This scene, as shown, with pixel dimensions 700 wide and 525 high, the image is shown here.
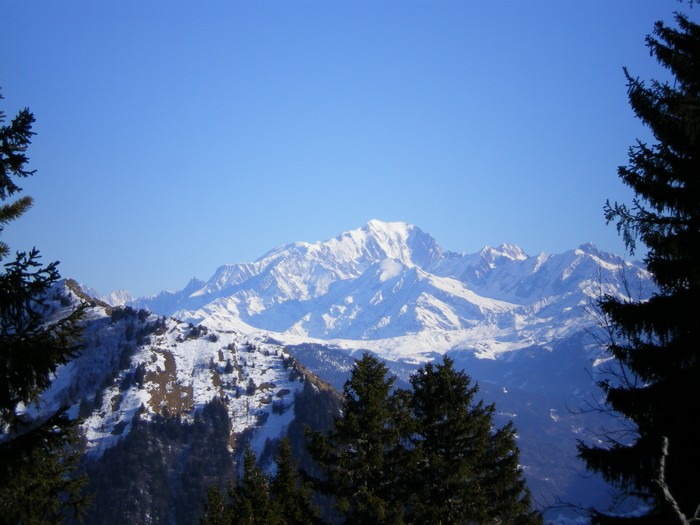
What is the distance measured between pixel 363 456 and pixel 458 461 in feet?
10.6

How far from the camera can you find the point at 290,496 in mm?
25188

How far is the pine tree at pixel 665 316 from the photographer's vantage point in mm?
12398

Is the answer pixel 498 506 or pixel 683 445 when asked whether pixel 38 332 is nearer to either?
pixel 683 445

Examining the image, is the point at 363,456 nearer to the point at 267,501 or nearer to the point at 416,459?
the point at 416,459

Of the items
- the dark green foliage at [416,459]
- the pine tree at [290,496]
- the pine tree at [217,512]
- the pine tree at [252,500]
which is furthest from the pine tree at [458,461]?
the pine tree at [217,512]

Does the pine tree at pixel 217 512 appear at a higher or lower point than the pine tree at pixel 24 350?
lower

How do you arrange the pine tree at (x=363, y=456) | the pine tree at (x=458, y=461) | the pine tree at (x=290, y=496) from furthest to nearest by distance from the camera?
the pine tree at (x=290, y=496) < the pine tree at (x=458, y=461) < the pine tree at (x=363, y=456)

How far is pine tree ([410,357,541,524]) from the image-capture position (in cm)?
1998

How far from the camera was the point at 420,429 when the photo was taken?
833 inches

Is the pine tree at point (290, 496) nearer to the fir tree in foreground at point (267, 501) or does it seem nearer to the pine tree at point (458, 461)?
the fir tree in foreground at point (267, 501)

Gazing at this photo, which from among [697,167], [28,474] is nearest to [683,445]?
[697,167]

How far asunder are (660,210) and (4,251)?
13.4 m

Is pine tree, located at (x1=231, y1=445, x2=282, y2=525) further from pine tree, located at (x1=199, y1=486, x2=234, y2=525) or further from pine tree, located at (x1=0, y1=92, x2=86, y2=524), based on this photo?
pine tree, located at (x1=0, y1=92, x2=86, y2=524)

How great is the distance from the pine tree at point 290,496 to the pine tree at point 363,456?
1.61m
